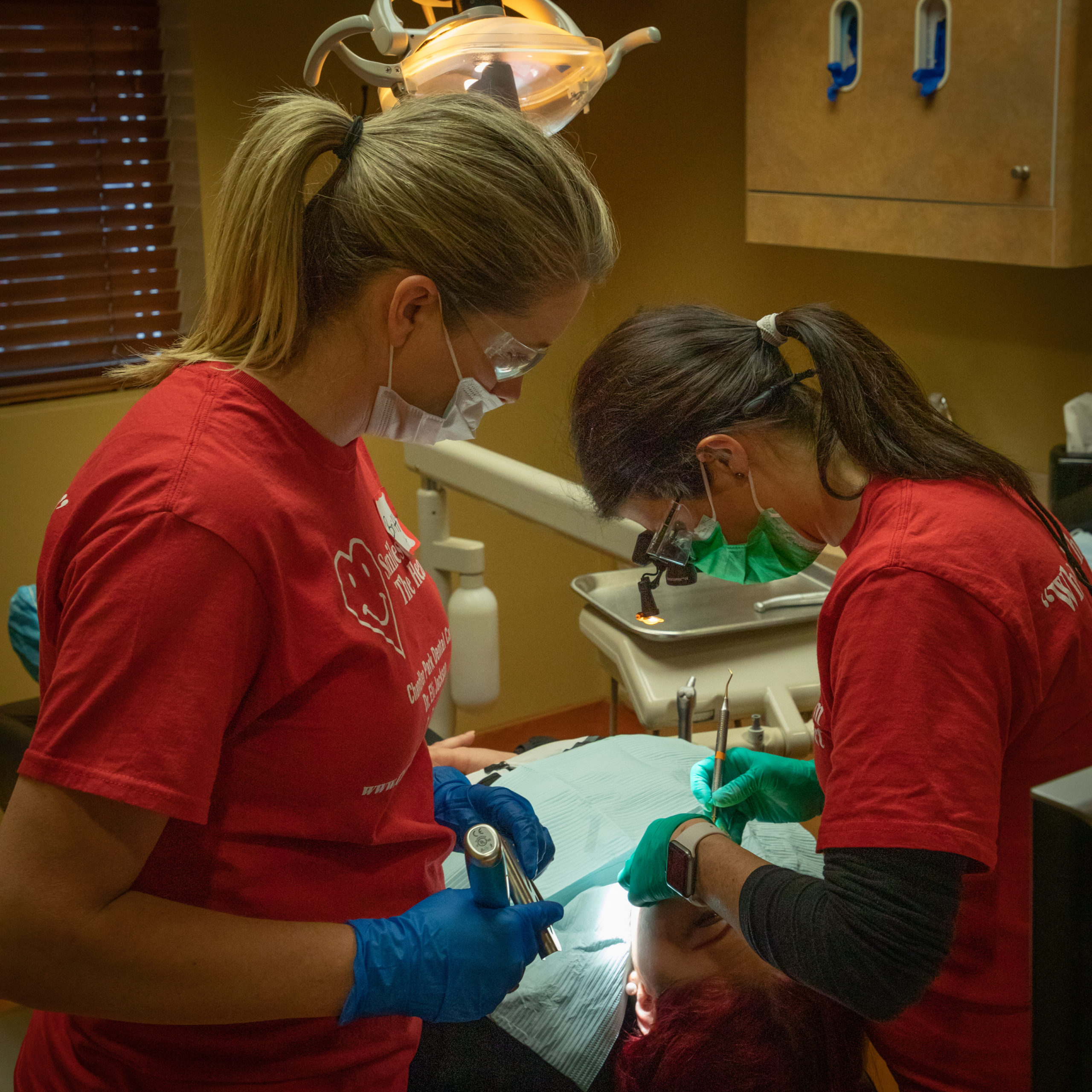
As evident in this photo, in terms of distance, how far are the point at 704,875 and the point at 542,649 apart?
2.65 metres

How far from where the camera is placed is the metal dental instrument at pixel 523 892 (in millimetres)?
1103

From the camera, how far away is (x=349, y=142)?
3.15 feet

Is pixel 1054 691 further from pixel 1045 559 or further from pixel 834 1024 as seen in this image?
pixel 834 1024

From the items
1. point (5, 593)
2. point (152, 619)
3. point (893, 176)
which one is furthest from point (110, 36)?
point (152, 619)

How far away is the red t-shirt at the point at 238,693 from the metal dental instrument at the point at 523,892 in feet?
0.36

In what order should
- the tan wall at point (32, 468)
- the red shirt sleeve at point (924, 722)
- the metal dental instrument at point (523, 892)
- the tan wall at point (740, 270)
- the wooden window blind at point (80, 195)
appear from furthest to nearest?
the tan wall at point (32, 468), the wooden window blind at point (80, 195), the tan wall at point (740, 270), the metal dental instrument at point (523, 892), the red shirt sleeve at point (924, 722)

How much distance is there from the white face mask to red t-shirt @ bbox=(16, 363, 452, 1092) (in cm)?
5

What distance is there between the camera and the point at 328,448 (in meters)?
0.97

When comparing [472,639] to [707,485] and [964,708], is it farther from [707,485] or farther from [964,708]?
[964,708]

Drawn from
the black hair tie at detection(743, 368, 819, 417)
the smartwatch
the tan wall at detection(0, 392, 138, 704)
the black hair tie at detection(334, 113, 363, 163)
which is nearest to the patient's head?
the smartwatch

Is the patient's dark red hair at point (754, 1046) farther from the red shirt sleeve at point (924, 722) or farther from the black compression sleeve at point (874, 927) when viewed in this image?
the red shirt sleeve at point (924, 722)

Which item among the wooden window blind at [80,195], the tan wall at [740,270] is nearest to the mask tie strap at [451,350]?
the tan wall at [740,270]

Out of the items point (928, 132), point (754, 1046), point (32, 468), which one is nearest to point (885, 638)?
point (754, 1046)

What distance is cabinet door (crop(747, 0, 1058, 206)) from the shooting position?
1.94 metres
